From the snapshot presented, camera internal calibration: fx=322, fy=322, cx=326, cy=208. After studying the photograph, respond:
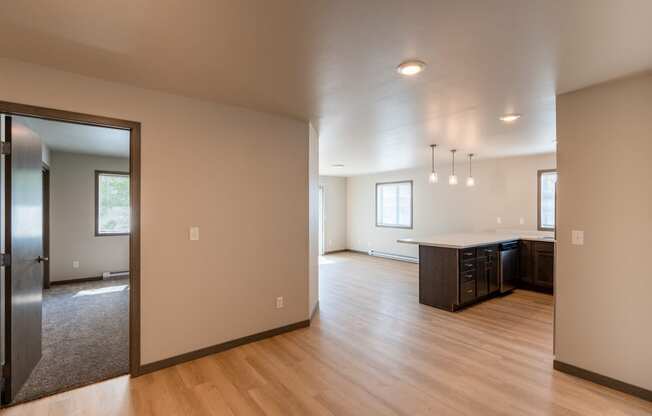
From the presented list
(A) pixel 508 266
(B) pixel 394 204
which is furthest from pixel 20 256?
(B) pixel 394 204

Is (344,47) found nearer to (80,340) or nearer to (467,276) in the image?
(467,276)

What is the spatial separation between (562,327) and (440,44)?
8.48 feet

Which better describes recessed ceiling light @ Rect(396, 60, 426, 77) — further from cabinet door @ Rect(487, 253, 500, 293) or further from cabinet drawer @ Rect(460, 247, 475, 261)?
cabinet door @ Rect(487, 253, 500, 293)

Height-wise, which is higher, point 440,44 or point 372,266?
point 440,44

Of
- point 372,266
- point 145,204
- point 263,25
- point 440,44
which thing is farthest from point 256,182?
point 372,266

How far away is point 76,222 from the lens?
5.96 metres

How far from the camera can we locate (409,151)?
5.73 m

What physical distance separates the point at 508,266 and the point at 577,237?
2.81 m

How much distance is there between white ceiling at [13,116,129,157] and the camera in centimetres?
412

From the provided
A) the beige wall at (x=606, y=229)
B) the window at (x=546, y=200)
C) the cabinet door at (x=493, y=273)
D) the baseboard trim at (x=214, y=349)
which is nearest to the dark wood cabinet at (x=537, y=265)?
the cabinet door at (x=493, y=273)

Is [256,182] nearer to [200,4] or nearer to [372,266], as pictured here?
[200,4]

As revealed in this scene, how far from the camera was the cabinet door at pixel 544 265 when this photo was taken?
16.7ft

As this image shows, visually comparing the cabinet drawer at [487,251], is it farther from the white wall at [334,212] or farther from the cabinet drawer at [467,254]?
the white wall at [334,212]

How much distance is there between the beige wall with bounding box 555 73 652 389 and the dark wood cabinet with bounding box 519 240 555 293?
2.71 m
